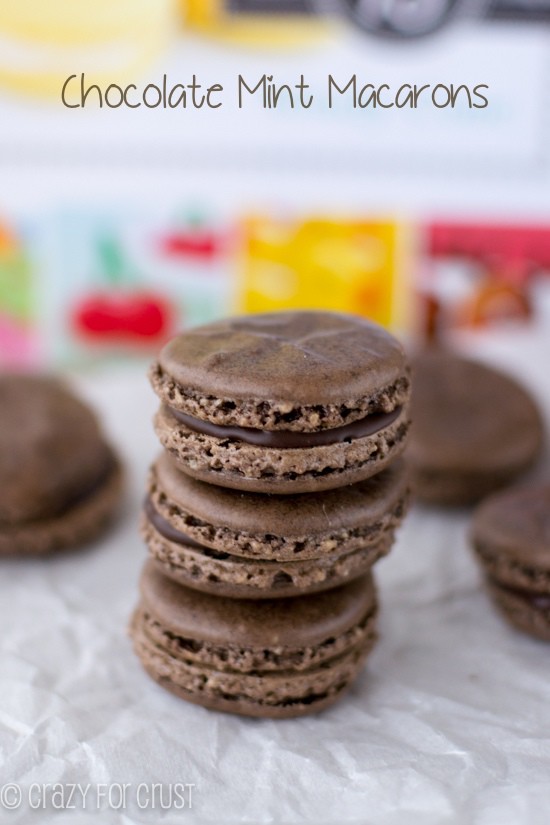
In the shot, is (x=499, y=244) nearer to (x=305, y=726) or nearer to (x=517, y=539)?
(x=517, y=539)

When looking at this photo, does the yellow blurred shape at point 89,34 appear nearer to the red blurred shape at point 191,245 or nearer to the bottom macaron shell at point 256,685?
the red blurred shape at point 191,245

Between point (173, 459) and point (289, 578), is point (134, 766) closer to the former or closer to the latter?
point (289, 578)

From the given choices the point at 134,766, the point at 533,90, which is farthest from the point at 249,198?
the point at 134,766

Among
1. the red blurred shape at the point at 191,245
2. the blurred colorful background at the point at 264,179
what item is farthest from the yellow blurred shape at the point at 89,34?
the red blurred shape at the point at 191,245

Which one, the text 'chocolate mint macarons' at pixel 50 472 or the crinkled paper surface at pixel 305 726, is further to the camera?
the text 'chocolate mint macarons' at pixel 50 472

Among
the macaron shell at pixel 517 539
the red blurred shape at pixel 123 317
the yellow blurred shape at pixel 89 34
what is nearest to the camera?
the macaron shell at pixel 517 539

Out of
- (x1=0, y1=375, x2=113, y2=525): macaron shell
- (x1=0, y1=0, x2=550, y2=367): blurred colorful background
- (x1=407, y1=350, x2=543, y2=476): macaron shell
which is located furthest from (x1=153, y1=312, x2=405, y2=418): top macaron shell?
(x1=0, y1=0, x2=550, y2=367): blurred colorful background

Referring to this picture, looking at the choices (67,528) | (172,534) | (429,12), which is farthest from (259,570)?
(429,12)
